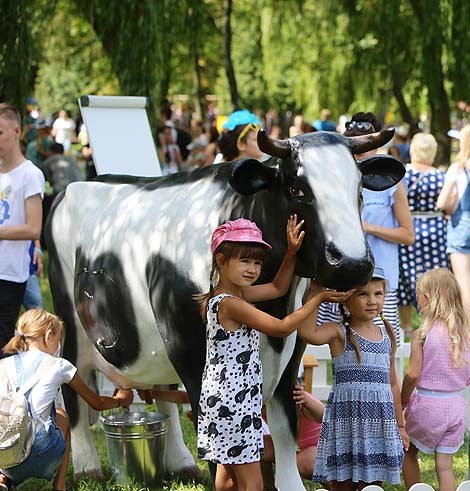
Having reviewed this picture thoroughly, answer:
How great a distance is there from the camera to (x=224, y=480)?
4.85 m

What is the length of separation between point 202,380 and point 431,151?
16.5 ft

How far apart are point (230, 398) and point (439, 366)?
1276 millimetres

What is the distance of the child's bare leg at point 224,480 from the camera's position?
4.84 m

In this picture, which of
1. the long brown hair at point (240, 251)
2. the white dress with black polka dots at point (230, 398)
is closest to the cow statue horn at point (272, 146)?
the long brown hair at point (240, 251)

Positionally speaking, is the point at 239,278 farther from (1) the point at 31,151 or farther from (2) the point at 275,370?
(1) the point at 31,151

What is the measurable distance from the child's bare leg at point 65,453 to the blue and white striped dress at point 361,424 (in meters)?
1.41

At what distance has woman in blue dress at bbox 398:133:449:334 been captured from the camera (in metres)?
9.37

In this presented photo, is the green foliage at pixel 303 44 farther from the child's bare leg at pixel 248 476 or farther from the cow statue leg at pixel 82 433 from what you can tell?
the child's bare leg at pixel 248 476

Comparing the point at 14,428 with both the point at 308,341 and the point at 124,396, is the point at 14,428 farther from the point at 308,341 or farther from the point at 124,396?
the point at 308,341

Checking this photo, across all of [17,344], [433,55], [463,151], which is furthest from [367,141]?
[433,55]

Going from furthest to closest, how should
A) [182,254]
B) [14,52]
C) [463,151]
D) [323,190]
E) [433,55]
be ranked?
[433,55] → [14,52] → [463,151] → [182,254] → [323,190]

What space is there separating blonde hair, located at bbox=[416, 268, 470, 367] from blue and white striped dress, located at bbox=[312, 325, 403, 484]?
409 mm

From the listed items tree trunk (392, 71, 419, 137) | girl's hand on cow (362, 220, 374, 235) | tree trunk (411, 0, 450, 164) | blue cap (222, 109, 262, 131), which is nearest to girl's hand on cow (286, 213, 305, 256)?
girl's hand on cow (362, 220, 374, 235)

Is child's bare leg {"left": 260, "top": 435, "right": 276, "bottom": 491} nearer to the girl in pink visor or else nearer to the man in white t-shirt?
the girl in pink visor
